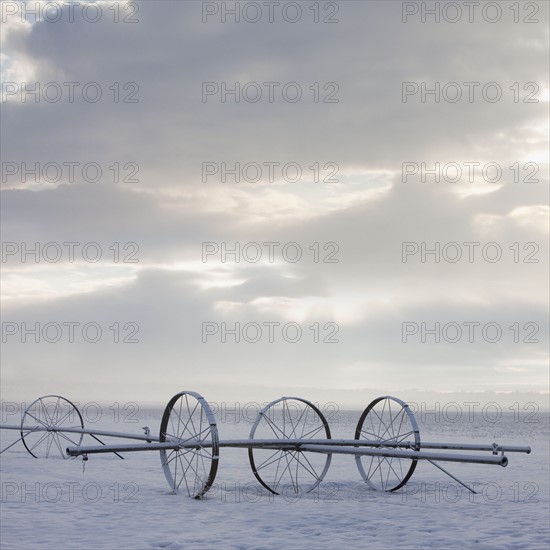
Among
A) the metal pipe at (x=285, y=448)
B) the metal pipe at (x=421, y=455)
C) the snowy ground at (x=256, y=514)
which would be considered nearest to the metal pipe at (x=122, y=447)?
the metal pipe at (x=285, y=448)

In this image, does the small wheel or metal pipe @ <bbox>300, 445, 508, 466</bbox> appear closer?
metal pipe @ <bbox>300, 445, 508, 466</bbox>

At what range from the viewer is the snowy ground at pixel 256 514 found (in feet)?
33.5

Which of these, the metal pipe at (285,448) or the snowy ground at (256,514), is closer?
the snowy ground at (256,514)

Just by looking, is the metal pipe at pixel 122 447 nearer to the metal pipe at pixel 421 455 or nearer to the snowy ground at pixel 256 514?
the snowy ground at pixel 256 514

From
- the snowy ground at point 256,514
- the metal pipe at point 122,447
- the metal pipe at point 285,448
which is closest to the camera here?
the snowy ground at point 256,514

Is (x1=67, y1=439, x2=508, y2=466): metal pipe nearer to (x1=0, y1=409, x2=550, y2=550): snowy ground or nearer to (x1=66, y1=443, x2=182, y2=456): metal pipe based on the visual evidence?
(x1=66, y1=443, x2=182, y2=456): metal pipe

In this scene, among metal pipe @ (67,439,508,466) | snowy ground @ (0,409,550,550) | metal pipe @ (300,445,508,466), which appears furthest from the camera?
metal pipe @ (67,439,508,466)

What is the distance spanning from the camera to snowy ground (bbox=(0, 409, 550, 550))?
10.2 meters

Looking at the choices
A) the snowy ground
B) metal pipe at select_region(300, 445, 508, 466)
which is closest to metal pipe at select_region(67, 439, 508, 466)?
metal pipe at select_region(300, 445, 508, 466)

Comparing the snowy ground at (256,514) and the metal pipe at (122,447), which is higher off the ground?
the metal pipe at (122,447)

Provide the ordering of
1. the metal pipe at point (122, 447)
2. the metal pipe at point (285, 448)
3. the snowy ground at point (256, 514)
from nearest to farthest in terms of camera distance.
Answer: the snowy ground at point (256, 514) → the metal pipe at point (285, 448) → the metal pipe at point (122, 447)

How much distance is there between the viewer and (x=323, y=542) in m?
10.2

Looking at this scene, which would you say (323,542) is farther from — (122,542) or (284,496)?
(284,496)

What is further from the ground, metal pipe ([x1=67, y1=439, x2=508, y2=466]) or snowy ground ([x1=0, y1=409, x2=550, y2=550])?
metal pipe ([x1=67, y1=439, x2=508, y2=466])
